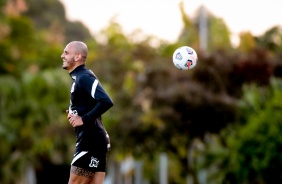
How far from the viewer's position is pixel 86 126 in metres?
10.4

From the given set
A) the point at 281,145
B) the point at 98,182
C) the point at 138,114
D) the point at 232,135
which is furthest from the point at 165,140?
the point at 98,182

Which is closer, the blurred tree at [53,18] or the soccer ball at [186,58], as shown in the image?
the soccer ball at [186,58]

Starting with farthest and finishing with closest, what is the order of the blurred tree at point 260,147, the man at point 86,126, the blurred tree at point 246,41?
1. the blurred tree at point 246,41
2. the blurred tree at point 260,147
3. the man at point 86,126

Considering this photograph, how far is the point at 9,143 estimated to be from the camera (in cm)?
4206

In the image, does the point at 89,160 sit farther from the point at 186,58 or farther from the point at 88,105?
the point at 186,58

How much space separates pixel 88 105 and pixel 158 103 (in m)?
23.9

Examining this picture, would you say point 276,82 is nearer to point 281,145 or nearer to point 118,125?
point 281,145

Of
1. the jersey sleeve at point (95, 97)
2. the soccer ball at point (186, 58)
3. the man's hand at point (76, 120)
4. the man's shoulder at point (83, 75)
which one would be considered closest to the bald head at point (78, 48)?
the man's shoulder at point (83, 75)

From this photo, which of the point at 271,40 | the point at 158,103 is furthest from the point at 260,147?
the point at 271,40

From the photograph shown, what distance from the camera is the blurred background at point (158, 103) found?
30.2 m

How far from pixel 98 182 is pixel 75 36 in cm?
6105

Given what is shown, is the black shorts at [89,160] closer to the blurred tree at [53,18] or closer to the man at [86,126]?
the man at [86,126]

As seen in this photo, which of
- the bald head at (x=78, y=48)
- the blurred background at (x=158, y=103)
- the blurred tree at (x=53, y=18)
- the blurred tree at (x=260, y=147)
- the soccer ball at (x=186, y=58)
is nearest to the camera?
the bald head at (x=78, y=48)

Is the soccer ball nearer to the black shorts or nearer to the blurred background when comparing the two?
the black shorts
